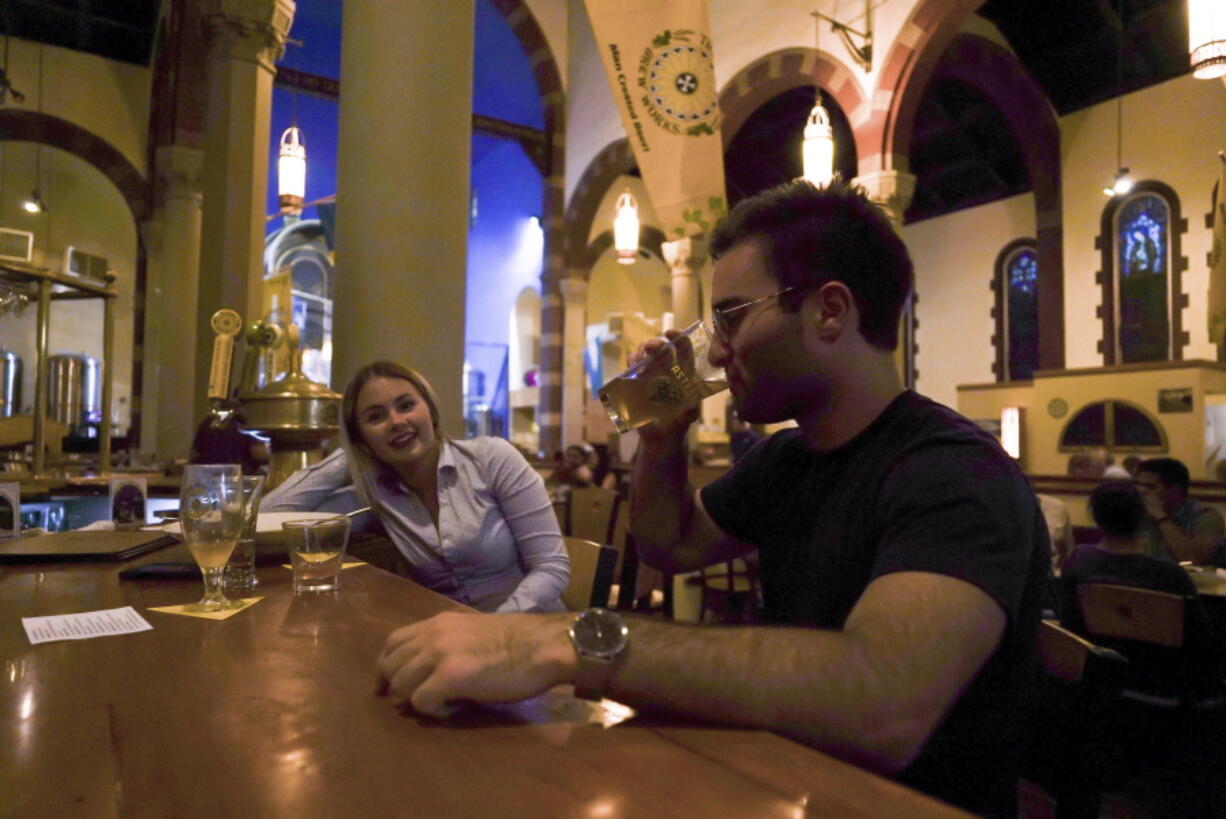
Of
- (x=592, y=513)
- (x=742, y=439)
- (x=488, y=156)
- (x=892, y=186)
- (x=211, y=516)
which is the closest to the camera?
(x=211, y=516)

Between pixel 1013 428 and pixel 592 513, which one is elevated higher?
pixel 1013 428

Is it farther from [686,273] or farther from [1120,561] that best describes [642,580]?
[686,273]

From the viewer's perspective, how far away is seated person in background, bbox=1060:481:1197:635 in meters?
2.61

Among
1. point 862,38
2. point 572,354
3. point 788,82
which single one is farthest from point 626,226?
point 572,354

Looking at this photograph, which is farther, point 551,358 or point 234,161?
point 551,358

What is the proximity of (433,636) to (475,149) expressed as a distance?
13182 millimetres

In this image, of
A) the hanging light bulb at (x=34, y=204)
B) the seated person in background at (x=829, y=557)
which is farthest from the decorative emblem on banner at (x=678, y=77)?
the hanging light bulb at (x=34, y=204)

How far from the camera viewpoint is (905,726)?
28.5 inches

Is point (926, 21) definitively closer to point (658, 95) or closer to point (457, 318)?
point (658, 95)

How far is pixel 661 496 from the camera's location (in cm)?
141

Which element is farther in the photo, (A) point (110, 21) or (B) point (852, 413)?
(A) point (110, 21)

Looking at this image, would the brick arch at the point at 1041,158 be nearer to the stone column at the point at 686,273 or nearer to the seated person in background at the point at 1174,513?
the stone column at the point at 686,273

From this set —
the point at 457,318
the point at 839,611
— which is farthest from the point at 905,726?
the point at 457,318

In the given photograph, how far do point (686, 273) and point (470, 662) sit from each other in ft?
27.6
